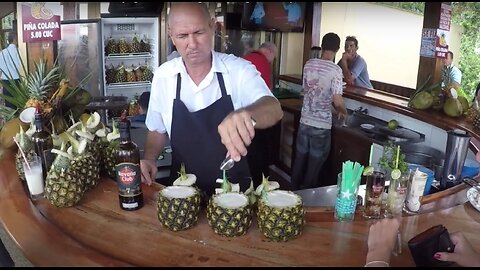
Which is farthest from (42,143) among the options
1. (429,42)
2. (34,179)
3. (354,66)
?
(354,66)

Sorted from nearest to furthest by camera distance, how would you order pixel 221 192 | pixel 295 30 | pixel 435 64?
pixel 221 192
pixel 435 64
pixel 295 30

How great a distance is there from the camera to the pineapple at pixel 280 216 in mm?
1350

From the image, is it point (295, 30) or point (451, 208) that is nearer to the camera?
point (451, 208)

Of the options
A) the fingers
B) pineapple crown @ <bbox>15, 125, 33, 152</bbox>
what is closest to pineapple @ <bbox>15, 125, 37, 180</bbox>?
pineapple crown @ <bbox>15, 125, 33, 152</bbox>

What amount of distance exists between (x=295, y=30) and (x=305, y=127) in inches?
106

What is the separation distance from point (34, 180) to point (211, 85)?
990 mm

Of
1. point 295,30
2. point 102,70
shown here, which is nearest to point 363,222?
point 102,70

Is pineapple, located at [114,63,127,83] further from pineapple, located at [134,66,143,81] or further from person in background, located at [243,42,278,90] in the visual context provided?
person in background, located at [243,42,278,90]

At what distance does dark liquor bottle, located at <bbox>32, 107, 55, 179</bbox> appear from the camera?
183cm

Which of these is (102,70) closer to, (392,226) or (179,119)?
(179,119)

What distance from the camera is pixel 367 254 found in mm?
1322

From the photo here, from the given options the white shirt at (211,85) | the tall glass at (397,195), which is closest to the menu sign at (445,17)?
the white shirt at (211,85)

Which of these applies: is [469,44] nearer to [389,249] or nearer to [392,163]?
[392,163]

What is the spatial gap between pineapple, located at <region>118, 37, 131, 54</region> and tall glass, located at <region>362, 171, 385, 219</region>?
5.00 metres
